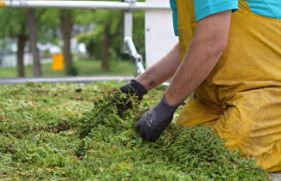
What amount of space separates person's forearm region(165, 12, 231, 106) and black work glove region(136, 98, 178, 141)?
0.11 meters

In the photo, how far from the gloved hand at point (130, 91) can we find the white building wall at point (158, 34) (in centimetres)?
209

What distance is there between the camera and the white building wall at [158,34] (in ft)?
17.0

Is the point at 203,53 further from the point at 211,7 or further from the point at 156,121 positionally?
the point at 156,121

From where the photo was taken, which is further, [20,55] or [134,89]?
[20,55]

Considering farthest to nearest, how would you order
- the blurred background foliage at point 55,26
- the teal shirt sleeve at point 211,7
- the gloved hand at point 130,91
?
1. the blurred background foliage at point 55,26
2. the gloved hand at point 130,91
3. the teal shirt sleeve at point 211,7

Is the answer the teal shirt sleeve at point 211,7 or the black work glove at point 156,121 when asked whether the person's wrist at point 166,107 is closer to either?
the black work glove at point 156,121

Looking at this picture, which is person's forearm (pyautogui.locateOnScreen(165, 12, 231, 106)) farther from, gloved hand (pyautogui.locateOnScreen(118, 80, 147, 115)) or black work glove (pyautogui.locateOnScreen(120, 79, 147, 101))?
black work glove (pyautogui.locateOnScreen(120, 79, 147, 101))

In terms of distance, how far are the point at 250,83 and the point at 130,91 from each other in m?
0.76

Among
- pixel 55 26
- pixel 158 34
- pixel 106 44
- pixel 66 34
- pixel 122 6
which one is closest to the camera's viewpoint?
pixel 158 34

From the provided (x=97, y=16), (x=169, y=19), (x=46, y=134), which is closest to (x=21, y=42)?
(x=97, y=16)

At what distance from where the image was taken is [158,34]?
5.17 m

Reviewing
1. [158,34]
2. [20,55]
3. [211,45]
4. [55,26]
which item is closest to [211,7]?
[211,45]

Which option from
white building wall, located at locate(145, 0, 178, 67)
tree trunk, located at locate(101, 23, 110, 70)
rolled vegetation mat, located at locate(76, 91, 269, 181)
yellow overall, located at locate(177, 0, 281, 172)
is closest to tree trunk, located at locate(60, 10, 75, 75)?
tree trunk, located at locate(101, 23, 110, 70)

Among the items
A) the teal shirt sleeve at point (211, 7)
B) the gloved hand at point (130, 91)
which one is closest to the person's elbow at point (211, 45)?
the teal shirt sleeve at point (211, 7)
